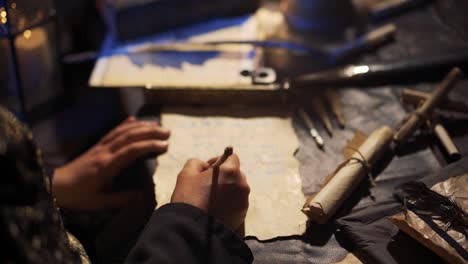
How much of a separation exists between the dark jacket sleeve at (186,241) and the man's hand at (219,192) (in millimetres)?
36

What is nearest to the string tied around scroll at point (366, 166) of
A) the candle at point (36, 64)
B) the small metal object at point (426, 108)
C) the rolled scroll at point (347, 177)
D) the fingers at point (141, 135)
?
the rolled scroll at point (347, 177)

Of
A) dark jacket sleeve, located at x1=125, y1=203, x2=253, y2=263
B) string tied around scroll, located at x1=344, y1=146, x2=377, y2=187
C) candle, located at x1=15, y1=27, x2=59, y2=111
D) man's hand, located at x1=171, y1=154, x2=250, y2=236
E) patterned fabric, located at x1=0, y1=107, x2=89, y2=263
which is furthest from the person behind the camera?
candle, located at x1=15, y1=27, x2=59, y2=111

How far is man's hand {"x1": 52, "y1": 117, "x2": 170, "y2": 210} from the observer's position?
1083 millimetres

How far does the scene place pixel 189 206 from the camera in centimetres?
82

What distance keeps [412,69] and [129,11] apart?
28.9 inches

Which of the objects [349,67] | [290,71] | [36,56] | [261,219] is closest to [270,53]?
[290,71]

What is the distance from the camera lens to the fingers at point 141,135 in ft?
3.58

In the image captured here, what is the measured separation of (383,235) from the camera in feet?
2.81

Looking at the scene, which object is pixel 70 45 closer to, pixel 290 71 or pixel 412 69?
pixel 290 71

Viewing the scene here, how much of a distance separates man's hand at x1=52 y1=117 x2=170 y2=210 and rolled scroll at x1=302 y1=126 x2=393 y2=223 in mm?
340

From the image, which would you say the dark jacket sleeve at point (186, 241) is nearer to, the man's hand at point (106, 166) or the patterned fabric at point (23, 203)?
the patterned fabric at point (23, 203)

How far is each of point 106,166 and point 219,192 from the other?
1.11ft

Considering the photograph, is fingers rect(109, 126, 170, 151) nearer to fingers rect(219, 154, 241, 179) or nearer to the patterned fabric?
fingers rect(219, 154, 241, 179)

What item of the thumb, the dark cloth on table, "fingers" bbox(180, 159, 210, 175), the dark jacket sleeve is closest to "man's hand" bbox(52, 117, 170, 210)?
the thumb
